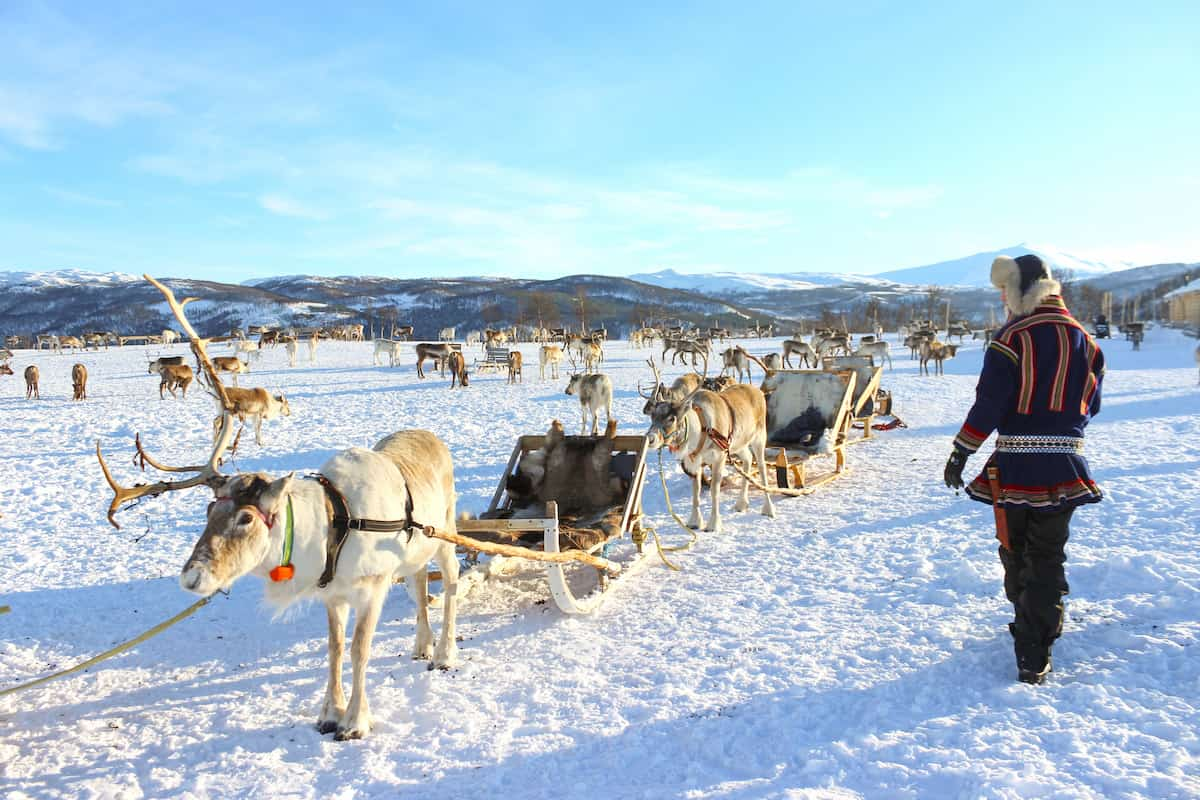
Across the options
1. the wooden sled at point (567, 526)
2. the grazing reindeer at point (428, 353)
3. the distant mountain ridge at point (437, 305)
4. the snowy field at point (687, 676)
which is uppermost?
the distant mountain ridge at point (437, 305)

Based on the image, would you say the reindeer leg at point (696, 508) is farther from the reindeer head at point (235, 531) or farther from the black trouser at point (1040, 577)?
the reindeer head at point (235, 531)

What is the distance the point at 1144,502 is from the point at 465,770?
7246 millimetres

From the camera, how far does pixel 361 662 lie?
3717mm

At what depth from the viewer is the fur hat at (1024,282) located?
12.2ft

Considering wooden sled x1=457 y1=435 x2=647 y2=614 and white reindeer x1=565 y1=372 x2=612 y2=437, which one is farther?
white reindeer x1=565 y1=372 x2=612 y2=437

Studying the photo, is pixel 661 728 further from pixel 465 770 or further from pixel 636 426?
pixel 636 426

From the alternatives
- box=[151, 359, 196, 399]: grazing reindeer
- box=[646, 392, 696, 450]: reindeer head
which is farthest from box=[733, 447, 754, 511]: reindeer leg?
box=[151, 359, 196, 399]: grazing reindeer

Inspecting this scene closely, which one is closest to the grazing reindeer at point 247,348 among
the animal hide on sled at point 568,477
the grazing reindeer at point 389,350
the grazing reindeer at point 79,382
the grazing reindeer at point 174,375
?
the grazing reindeer at point 389,350

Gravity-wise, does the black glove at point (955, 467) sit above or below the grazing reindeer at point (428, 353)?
below

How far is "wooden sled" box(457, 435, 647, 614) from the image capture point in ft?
15.9

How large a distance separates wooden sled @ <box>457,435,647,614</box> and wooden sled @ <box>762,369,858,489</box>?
2818 millimetres

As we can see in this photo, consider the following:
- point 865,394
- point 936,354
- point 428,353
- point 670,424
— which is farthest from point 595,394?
point 936,354

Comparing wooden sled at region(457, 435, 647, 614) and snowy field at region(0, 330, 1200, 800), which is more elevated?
wooden sled at region(457, 435, 647, 614)

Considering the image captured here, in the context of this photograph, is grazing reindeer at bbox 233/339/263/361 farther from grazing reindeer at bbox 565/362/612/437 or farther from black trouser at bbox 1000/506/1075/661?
black trouser at bbox 1000/506/1075/661
